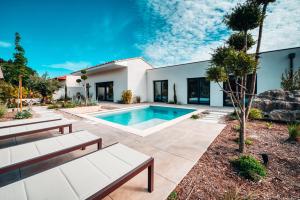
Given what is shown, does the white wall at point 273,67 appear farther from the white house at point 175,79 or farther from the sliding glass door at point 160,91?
the sliding glass door at point 160,91

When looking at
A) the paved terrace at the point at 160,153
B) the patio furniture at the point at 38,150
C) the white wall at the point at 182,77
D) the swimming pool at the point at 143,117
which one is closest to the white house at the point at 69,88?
the white wall at the point at 182,77

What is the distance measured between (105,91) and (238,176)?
55.1 ft

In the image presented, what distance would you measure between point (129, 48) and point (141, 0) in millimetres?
11234

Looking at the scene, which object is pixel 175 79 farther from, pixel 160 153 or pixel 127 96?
pixel 160 153

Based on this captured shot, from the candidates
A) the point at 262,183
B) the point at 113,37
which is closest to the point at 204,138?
the point at 262,183

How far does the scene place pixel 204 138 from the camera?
13.6 ft

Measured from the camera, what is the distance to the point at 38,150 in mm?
2432

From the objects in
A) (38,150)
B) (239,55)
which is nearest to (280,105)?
(239,55)

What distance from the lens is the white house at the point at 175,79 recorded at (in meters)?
8.70

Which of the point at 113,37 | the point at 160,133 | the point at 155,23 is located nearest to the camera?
the point at 160,133

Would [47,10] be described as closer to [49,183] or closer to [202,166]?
[49,183]

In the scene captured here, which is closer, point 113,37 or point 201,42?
point 201,42

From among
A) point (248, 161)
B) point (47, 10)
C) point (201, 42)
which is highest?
point (47, 10)

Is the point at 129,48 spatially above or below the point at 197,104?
above
